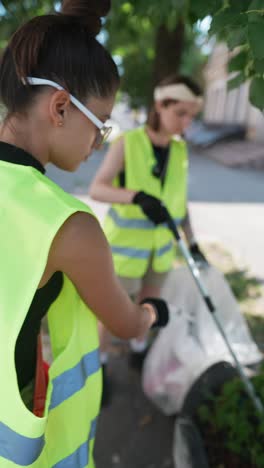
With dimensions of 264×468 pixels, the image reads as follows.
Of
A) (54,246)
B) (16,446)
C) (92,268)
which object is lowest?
(16,446)

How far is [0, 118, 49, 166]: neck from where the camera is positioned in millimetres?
1114

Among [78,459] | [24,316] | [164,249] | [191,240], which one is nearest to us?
[24,316]

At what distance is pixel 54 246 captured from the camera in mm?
962

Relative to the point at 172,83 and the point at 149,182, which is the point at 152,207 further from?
the point at 172,83

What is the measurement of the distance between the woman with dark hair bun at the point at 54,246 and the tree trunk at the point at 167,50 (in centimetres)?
362

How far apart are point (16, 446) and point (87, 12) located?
1124 millimetres

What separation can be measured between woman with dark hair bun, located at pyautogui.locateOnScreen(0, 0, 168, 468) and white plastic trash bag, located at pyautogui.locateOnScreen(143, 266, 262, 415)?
4.23ft

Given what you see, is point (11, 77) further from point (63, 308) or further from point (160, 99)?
point (160, 99)

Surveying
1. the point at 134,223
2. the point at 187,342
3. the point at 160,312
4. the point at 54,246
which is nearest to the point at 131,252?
the point at 134,223

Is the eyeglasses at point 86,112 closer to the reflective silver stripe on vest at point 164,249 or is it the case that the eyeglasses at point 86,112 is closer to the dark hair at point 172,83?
the dark hair at point 172,83

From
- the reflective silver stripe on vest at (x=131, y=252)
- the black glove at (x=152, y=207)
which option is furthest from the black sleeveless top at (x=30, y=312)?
the reflective silver stripe on vest at (x=131, y=252)

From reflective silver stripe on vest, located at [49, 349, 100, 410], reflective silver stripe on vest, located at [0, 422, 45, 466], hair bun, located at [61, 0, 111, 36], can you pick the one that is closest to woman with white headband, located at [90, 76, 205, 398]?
hair bun, located at [61, 0, 111, 36]

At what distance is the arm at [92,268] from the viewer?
973 mm

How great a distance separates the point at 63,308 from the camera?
1.19m
